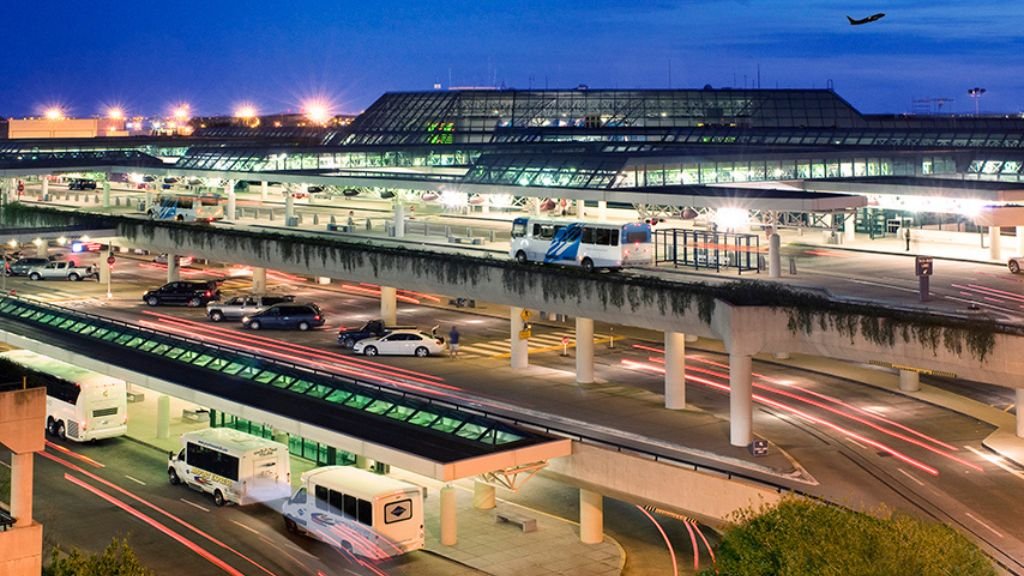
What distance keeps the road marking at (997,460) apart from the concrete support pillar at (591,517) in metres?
12.3

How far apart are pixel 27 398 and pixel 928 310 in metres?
27.9

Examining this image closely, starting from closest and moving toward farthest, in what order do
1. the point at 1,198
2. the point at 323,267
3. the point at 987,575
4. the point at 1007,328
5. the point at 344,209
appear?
the point at 987,575 < the point at 1007,328 < the point at 323,267 < the point at 344,209 < the point at 1,198

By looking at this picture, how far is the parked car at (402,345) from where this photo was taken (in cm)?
6125

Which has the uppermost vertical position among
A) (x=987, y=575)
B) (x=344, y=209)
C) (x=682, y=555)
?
(x=344, y=209)

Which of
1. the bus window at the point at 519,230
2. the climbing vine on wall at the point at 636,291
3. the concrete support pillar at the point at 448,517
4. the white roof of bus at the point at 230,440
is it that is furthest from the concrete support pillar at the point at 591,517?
the bus window at the point at 519,230

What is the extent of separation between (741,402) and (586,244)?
16410mm

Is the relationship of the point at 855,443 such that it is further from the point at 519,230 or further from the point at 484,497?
the point at 519,230

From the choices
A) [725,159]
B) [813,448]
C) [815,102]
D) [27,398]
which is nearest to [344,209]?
[725,159]

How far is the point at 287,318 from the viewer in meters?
69.7

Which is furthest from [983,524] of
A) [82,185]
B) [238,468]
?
[82,185]

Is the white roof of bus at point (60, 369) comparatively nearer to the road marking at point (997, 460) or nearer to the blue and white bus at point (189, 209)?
the blue and white bus at point (189, 209)

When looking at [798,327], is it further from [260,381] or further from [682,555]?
[260,381]

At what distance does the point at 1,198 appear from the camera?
391 feet

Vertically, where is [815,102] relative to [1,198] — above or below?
above
